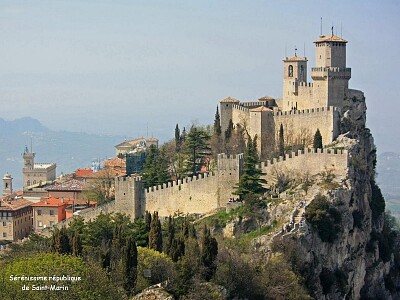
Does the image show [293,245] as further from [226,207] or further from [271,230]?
[226,207]

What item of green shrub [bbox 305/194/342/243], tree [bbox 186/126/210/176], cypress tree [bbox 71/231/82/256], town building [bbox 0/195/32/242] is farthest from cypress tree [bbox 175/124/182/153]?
cypress tree [bbox 71/231/82/256]

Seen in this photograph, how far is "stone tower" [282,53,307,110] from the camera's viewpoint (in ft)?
205

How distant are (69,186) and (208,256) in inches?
1128

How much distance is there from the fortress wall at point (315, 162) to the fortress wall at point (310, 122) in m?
4.11

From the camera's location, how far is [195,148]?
196 ft

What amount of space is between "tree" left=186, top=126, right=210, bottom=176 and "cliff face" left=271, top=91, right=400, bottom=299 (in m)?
9.56

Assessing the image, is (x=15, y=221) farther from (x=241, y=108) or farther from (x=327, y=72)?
(x=327, y=72)

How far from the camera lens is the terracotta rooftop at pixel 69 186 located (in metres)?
65.6

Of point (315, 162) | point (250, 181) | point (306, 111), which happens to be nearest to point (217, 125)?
point (306, 111)

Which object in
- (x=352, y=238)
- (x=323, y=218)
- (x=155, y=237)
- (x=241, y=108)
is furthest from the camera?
(x=241, y=108)

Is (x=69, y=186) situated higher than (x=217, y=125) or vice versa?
(x=217, y=125)

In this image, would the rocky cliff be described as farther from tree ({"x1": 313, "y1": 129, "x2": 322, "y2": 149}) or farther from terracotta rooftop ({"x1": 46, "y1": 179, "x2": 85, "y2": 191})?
terracotta rooftop ({"x1": 46, "y1": 179, "x2": 85, "y2": 191})

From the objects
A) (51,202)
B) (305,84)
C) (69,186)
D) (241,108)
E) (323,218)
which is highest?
(305,84)

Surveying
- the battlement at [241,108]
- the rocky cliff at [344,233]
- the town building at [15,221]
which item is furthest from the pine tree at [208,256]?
the battlement at [241,108]
